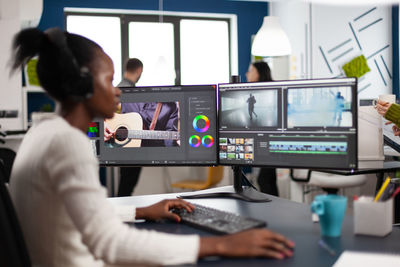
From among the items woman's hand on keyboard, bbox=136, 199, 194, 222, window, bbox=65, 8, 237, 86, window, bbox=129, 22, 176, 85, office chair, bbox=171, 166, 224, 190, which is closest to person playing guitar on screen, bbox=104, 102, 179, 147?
woman's hand on keyboard, bbox=136, 199, 194, 222

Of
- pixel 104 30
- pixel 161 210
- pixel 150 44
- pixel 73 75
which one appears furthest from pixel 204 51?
pixel 73 75

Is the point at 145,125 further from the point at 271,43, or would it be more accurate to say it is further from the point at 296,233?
the point at 271,43

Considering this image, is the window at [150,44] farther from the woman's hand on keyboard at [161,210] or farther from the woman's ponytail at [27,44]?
the woman's ponytail at [27,44]

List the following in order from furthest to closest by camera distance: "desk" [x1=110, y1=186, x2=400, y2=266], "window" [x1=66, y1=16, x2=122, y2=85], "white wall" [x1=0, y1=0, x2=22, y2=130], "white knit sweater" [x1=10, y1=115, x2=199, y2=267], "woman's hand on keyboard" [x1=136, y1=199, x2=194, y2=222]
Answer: "window" [x1=66, y1=16, x2=122, y2=85] → "white wall" [x1=0, y1=0, x2=22, y2=130] → "woman's hand on keyboard" [x1=136, y1=199, x2=194, y2=222] → "desk" [x1=110, y1=186, x2=400, y2=266] → "white knit sweater" [x1=10, y1=115, x2=199, y2=267]

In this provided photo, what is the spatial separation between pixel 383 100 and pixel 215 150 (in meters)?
1.23

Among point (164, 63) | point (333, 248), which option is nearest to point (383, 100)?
point (333, 248)

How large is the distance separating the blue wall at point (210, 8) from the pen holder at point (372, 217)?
5.65 meters

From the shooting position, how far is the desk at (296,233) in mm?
1068

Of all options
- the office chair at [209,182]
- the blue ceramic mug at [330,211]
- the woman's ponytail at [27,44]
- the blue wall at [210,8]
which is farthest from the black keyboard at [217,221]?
the blue wall at [210,8]

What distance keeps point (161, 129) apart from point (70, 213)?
946mm

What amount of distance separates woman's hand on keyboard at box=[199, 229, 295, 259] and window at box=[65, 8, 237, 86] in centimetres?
531

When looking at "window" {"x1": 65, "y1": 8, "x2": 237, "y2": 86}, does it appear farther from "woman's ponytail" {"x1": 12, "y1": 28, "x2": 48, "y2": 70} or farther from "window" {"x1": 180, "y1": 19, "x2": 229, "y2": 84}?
"woman's ponytail" {"x1": 12, "y1": 28, "x2": 48, "y2": 70}

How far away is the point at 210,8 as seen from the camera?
688cm

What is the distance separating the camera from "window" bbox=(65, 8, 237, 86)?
653cm
